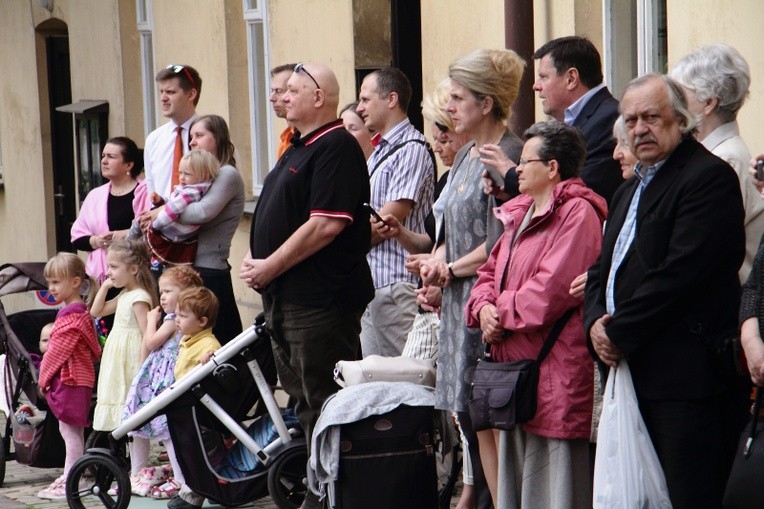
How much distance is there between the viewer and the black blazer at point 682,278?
15.8ft

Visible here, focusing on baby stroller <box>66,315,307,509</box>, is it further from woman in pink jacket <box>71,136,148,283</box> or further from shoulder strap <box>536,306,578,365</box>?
A: woman in pink jacket <box>71,136,148,283</box>

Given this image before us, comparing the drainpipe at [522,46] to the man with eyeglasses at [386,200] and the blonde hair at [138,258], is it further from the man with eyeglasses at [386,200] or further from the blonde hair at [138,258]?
the blonde hair at [138,258]

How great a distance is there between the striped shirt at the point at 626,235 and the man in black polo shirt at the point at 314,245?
6.19 ft

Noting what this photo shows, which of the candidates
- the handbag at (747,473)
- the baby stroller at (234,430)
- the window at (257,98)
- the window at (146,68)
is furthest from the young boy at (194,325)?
the window at (146,68)

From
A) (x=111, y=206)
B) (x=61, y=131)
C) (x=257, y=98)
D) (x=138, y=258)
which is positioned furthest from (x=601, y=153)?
(x=61, y=131)

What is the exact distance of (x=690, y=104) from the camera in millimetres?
5312

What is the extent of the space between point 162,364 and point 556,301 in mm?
2858

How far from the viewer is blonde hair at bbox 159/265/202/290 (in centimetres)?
763

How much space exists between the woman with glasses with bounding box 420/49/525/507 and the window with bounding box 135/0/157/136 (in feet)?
27.2

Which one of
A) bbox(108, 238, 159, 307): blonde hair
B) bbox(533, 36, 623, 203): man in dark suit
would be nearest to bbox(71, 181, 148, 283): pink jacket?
bbox(108, 238, 159, 307): blonde hair

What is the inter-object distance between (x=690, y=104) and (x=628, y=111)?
0.36 m

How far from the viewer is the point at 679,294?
4.84 meters

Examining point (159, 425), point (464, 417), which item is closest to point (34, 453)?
point (159, 425)

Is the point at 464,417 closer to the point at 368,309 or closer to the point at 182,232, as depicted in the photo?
the point at 368,309
